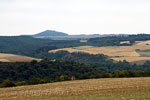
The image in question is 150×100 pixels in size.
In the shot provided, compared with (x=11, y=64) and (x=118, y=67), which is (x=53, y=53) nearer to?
(x=118, y=67)

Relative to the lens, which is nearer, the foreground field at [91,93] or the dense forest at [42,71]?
the foreground field at [91,93]

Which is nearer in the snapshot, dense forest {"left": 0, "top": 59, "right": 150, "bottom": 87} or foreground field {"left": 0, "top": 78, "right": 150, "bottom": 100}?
foreground field {"left": 0, "top": 78, "right": 150, "bottom": 100}

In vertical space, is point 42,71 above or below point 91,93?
below

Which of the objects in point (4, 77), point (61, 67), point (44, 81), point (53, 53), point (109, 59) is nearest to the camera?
point (44, 81)

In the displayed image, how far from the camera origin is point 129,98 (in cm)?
2464

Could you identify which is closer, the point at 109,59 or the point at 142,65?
the point at 142,65

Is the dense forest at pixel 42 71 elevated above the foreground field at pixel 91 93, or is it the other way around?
the foreground field at pixel 91 93

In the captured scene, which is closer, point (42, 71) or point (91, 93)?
point (91, 93)

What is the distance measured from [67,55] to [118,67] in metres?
49.3

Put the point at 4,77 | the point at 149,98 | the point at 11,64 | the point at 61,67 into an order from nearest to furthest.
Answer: the point at 149,98 < the point at 4,77 < the point at 11,64 < the point at 61,67

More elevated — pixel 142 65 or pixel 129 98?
pixel 129 98

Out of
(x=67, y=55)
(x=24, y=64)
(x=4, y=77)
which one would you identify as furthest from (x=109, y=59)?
(x=4, y=77)

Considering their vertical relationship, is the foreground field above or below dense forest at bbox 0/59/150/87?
above

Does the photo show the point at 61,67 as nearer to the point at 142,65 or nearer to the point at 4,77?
the point at 4,77
